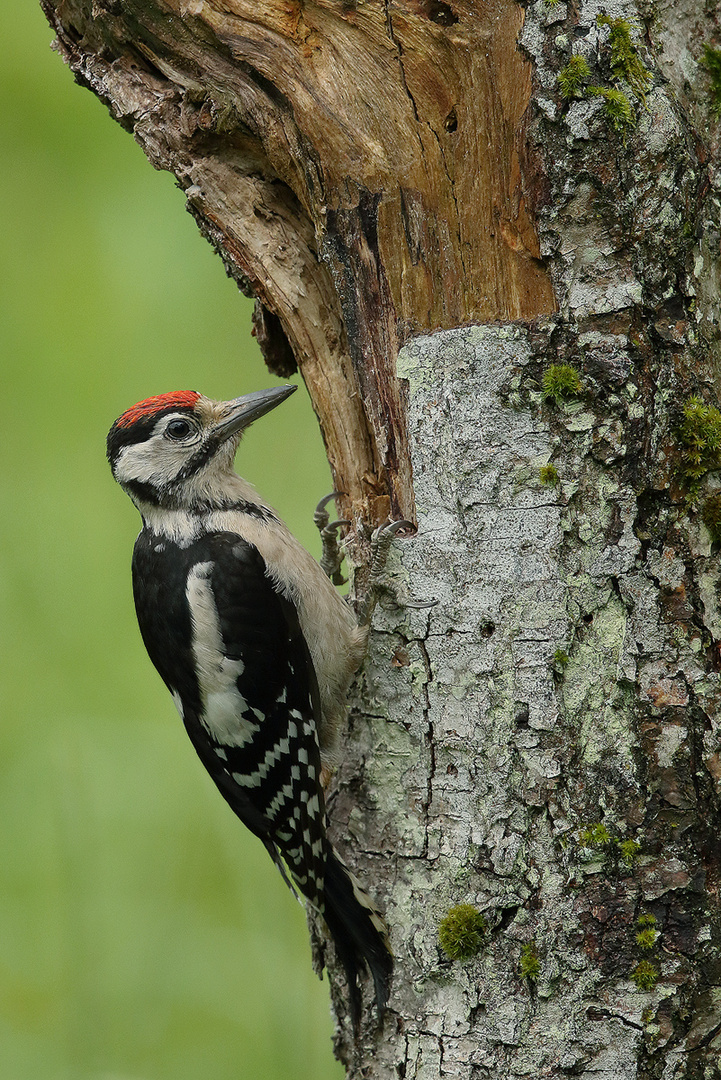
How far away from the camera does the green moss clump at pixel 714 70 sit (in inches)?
94.0

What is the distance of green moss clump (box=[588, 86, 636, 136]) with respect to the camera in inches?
85.1

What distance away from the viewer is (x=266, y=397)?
3.27m

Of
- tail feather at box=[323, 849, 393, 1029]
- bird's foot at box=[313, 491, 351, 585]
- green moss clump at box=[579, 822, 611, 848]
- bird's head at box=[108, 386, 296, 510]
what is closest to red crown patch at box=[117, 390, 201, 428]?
bird's head at box=[108, 386, 296, 510]

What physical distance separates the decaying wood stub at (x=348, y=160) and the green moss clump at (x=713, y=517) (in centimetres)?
63

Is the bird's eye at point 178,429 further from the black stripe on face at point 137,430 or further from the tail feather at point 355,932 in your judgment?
the tail feather at point 355,932

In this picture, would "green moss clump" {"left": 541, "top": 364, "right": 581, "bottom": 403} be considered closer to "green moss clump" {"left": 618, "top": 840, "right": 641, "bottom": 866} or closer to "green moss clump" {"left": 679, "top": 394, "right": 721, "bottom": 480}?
"green moss clump" {"left": 679, "top": 394, "right": 721, "bottom": 480}

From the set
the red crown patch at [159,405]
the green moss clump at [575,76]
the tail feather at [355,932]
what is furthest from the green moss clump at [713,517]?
the red crown patch at [159,405]

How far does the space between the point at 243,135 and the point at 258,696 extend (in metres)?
1.70

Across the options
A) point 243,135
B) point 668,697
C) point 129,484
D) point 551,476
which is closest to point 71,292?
point 129,484

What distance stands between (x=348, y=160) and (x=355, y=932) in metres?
2.05

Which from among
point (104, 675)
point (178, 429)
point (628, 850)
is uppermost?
point (178, 429)

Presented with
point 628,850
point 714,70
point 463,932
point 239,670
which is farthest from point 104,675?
point 714,70

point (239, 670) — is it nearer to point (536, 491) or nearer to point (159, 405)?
point (159, 405)

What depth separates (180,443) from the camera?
334 centimetres
